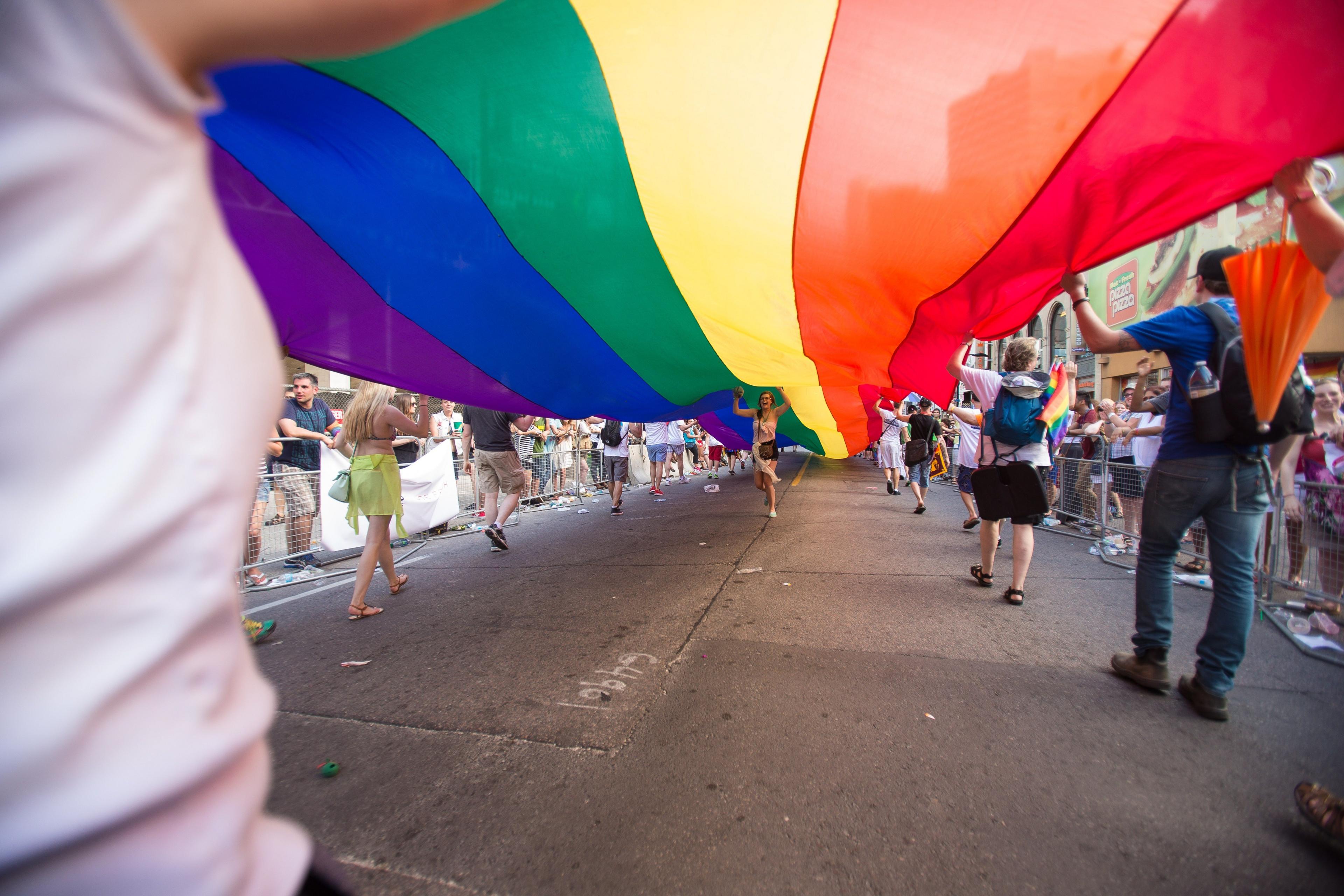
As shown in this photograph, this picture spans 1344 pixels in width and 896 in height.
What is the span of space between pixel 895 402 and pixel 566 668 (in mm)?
6514

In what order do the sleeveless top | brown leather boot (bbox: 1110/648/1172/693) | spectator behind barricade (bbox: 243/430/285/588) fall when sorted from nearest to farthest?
brown leather boot (bbox: 1110/648/1172/693) → spectator behind barricade (bbox: 243/430/285/588) → the sleeveless top

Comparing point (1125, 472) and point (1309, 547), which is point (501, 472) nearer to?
point (1125, 472)

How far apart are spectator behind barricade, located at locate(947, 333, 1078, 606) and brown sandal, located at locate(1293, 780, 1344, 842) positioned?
2184 millimetres

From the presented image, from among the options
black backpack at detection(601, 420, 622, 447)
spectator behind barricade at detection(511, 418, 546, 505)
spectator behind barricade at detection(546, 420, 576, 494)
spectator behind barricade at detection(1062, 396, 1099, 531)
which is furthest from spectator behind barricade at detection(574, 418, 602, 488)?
spectator behind barricade at detection(1062, 396, 1099, 531)

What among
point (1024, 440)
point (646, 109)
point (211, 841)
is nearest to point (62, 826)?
point (211, 841)

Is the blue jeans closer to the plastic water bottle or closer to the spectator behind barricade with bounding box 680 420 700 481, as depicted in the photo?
the plastic water bottle

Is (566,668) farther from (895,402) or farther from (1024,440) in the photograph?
(895,402)

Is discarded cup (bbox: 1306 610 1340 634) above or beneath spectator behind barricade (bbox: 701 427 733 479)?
beneath

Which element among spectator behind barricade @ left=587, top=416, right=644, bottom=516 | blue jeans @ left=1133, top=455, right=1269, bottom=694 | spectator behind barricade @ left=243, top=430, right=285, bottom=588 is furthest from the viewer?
spectator behind barricade @ left=587, top=416, right=644, bottom=516

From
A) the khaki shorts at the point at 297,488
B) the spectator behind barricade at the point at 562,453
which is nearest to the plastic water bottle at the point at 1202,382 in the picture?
the khaki shorts at the point at 297,488

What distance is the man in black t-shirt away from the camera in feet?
29.7

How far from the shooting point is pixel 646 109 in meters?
2.65

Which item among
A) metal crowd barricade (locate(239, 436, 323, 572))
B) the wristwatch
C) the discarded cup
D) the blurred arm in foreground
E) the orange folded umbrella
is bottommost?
the discarded cup

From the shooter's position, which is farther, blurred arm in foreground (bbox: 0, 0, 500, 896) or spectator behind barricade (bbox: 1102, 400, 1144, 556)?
spectator behind barricade (bbox: 1102, 400, 1144, 556)
